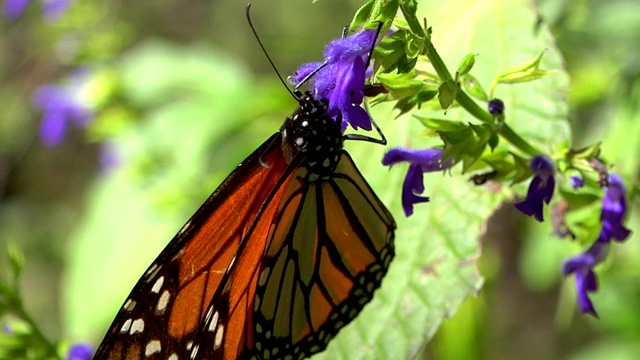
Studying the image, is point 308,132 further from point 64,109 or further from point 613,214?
point 64,109

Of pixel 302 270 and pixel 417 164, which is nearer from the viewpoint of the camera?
pixel 417 164

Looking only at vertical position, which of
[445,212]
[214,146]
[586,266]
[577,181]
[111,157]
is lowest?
[586,266]

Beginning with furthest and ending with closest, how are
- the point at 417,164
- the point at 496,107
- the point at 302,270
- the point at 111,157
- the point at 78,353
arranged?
the point at 111,157 < the point at 302,270 < the point at 78,353 < the point at 417,164 < the point at 496,107

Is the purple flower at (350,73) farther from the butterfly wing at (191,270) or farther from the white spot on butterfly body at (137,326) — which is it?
the white spot on butterfly body at (137,326)

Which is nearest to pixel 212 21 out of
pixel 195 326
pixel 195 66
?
pixel 195 66

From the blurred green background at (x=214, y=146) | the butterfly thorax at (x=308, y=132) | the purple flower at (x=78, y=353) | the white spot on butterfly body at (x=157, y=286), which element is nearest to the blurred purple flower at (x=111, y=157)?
the blurred green background at (x=214, y=146)

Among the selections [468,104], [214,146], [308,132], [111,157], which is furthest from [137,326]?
[111,157]
